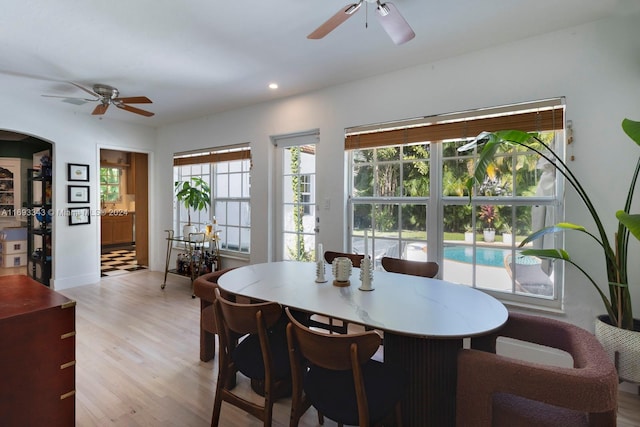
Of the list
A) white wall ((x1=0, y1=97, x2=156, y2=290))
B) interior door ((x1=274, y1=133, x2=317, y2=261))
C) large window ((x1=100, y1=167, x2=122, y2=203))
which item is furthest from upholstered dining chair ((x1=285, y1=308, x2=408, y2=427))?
large window ((x1=100, y1=167, x2=122, y2=203))

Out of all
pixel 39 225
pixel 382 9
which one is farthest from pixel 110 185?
pixel 382 9

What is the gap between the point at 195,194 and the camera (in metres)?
4.76

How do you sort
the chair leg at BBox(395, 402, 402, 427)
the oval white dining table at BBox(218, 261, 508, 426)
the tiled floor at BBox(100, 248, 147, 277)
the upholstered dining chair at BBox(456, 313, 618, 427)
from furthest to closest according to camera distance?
the tiled floor at BBox(100, 248, 147, 277) → the chair leg at BBox(395, 402, 402, 427) → the oval white dining table at BBox(218, 261, 508, 426) → the upholstered dining chair at BBox(456, 313, 618, 427)

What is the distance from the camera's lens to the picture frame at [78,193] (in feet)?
15.8

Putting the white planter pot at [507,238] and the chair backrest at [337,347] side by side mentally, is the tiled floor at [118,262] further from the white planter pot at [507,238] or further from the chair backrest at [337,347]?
the white planter pot at [507,238]

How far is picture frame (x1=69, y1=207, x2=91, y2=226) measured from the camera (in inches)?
191

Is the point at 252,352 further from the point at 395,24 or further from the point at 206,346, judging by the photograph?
the point at 395,24

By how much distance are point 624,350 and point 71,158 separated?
644 centimetres

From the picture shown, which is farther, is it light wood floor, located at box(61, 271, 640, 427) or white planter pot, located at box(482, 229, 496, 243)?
white planter pot, located at box(482, 229, 496, 243)

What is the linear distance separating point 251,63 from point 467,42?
6.27 ft

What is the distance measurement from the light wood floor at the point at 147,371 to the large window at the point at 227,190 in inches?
44.2

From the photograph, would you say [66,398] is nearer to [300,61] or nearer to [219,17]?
[219,17]

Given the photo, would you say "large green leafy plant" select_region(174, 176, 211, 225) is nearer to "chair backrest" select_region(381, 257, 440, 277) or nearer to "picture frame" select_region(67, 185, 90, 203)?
"picture frame" select_region(67, 185, 90, 203)

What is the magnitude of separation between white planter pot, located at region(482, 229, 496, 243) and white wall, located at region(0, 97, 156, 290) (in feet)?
17.9
